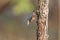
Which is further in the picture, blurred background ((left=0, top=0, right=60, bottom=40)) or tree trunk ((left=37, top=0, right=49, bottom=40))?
blurred background ((left=0, top=0, right=60, bottom=40))

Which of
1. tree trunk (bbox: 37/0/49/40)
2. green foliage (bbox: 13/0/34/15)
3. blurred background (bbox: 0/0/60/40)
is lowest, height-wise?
blurred background (bbox: 0/0/60/40)

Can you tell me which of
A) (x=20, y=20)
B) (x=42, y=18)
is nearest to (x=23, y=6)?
(x=20, y=20)

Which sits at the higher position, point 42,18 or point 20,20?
point 42,18

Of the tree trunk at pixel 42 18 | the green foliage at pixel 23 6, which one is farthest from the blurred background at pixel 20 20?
the tree trunk at pixel 42 18

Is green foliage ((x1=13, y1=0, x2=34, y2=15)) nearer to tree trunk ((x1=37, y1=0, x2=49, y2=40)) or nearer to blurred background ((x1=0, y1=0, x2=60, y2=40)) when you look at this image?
blurred background ((x1=0, y1=0, x2=60, y2=40))

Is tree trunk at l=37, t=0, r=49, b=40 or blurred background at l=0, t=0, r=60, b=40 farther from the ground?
tree trunk at l=37, t=0, r=49, b=40

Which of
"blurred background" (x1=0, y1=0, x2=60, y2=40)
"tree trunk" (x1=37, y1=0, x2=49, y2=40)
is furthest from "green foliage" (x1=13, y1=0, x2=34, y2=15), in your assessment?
"tree trunk" (x1=37, y1=0, x2=49, y2=40)

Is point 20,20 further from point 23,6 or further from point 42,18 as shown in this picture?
point 42,18

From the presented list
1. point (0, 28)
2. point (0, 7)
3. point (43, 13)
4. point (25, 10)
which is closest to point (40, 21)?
point (43, 13)
